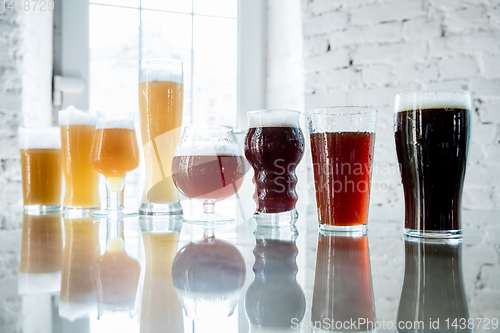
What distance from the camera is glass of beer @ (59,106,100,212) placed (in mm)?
967

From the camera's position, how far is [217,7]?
222 cm

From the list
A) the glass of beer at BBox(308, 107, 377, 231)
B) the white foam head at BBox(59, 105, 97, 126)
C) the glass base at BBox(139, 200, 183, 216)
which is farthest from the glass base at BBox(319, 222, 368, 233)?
the white foam head at BBox(59, 105, 97, 126)

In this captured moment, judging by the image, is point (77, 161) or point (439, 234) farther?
point (77, 161)

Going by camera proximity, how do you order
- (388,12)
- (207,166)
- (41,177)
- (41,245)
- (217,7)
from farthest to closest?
(217,7) → (388,12) → (41,177) → (207,166) → (41,245)

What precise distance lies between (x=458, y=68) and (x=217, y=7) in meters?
1.17

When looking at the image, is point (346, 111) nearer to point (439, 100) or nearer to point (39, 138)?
point (439, 100)

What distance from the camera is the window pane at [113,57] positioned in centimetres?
201

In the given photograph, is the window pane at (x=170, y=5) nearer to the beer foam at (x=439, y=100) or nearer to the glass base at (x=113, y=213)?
the glass base at (x=113, y=213)

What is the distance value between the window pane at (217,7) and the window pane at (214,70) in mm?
30

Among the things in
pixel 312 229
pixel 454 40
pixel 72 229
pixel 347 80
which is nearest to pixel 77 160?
pixel 72 229

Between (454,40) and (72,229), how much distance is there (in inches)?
64.0

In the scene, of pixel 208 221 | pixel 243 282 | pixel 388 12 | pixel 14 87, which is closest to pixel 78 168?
pixel 208 221

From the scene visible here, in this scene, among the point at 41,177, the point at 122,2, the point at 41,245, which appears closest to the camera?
the point at 41,245

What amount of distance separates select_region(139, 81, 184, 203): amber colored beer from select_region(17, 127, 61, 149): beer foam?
245mm
